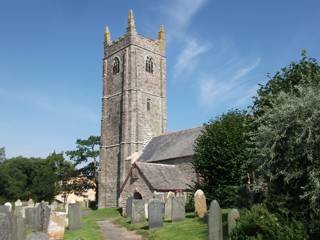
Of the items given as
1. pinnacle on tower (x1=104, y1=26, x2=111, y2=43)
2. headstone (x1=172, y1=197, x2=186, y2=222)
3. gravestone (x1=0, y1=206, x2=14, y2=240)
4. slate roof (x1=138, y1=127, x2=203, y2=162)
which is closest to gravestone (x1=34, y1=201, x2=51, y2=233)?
headstone (x1=172, y1=197, x2=186, y2=222)

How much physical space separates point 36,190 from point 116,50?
63.0 ft

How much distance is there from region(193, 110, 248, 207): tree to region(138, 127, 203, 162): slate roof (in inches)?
492

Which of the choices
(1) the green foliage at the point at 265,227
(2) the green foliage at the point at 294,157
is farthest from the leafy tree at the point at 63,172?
(1) the green foliage at the point at 265,227

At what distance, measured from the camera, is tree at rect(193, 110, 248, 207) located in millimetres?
22688

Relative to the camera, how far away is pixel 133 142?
4453cm

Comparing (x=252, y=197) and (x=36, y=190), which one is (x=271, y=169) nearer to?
(x=252, y=197)

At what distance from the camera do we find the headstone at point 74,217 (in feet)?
63.1

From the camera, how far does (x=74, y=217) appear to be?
1936cm

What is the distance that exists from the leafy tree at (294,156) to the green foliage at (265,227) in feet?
1.21

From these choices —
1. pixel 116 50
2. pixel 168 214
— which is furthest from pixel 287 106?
pixel 116 50

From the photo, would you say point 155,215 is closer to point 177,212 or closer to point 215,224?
point 177,212

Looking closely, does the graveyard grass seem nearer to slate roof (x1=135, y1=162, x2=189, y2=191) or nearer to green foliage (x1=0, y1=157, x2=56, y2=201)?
slate roof (x1=135, y1=162, x2=189, y2=191)

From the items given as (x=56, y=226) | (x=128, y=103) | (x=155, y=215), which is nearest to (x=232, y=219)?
(x=155, y=215)

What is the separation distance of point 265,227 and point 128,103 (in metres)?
35.3
